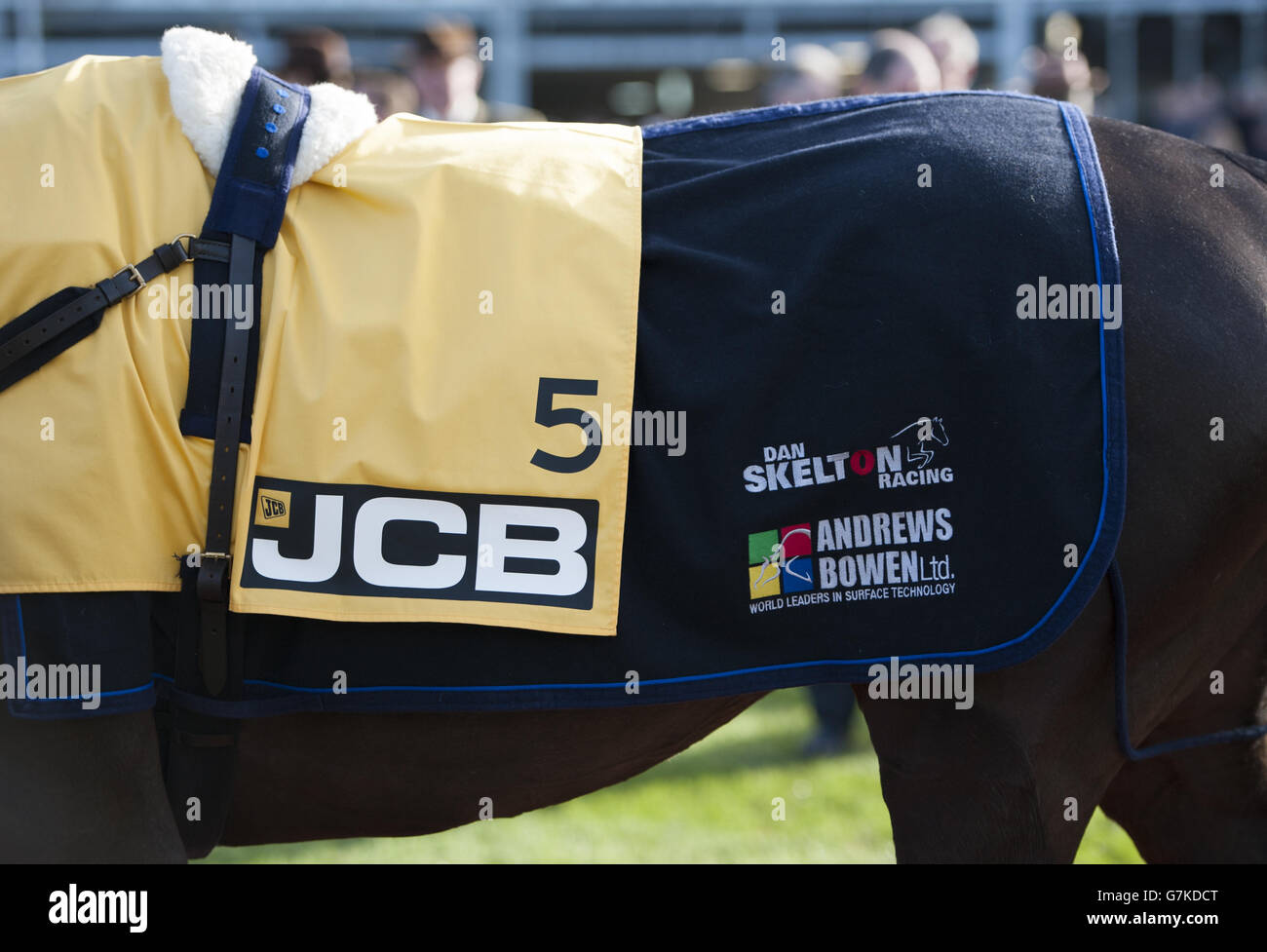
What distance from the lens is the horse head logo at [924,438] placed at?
172 cm

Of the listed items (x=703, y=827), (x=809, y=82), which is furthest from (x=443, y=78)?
(x=703, y=827)

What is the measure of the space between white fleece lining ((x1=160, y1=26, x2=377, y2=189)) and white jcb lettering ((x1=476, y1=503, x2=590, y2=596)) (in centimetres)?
62

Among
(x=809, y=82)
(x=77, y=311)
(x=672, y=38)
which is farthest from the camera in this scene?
(x=672, y=38)

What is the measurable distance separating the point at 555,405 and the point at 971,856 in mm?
922

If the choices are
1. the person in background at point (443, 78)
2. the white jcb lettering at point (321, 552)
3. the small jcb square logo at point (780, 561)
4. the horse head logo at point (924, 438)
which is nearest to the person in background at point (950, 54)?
the person in background at point (443, 78)

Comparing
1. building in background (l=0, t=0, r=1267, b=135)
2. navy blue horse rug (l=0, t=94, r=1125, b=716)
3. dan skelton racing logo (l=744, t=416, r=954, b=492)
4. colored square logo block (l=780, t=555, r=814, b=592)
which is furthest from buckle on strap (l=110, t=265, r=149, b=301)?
building in background (l=0, t=0, r=1267, b=135)

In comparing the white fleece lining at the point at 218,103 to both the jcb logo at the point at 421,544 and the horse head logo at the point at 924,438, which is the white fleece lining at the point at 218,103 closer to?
the jcb logo at the point at 421,544

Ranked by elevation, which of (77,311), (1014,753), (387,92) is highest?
(387,92)

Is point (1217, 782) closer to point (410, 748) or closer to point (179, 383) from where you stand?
point (410, 748)

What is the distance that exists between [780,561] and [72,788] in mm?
1110

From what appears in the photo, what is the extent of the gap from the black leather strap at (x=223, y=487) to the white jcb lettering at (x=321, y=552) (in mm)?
73

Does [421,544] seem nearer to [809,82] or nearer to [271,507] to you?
[271,507]

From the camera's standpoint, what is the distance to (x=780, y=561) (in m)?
1.75

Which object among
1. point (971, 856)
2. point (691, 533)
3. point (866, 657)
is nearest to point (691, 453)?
point (691, 533)
